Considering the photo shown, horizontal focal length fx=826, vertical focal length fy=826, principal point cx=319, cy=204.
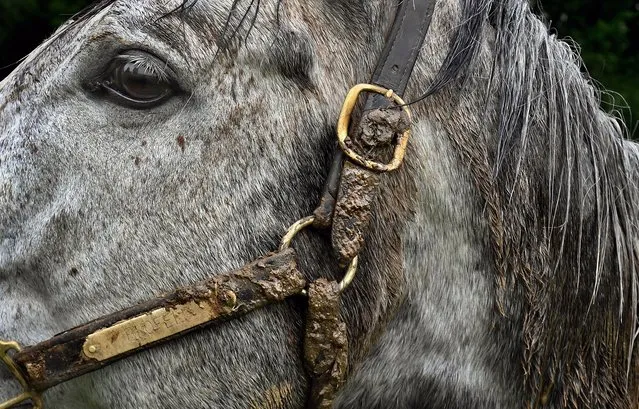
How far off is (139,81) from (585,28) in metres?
4.83

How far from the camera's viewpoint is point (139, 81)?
1725 millimetres

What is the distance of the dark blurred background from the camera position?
559 cm

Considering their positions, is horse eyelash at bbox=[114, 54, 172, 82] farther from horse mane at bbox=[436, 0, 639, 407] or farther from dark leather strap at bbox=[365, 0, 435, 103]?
horse mane at bbox=[436, 0, 639, 407]

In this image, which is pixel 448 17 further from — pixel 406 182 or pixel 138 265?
pixel 138 265

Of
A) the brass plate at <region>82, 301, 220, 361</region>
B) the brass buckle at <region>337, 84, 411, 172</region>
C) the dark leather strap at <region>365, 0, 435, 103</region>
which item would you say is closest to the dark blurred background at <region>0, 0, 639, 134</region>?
the dark leather strap at <region>365, 0, 435, 103</region>

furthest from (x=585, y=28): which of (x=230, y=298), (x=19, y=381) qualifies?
(x=19, y=381)

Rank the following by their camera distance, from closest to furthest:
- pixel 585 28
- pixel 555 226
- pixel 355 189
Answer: pixel 355 189
pixel 555 226
pixel 585 28

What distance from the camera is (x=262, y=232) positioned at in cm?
171

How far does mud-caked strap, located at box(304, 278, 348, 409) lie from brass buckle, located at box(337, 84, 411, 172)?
0.26m

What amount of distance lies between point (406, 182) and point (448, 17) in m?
0.40

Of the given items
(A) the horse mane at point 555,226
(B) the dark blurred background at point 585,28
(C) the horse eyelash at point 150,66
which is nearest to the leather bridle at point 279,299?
(A) the horse mane at point 555,226

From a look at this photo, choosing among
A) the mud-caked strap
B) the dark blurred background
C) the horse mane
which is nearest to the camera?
the mud-caked strap

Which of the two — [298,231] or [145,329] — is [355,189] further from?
[145,329]

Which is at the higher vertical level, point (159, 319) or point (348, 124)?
point (348, 124)
